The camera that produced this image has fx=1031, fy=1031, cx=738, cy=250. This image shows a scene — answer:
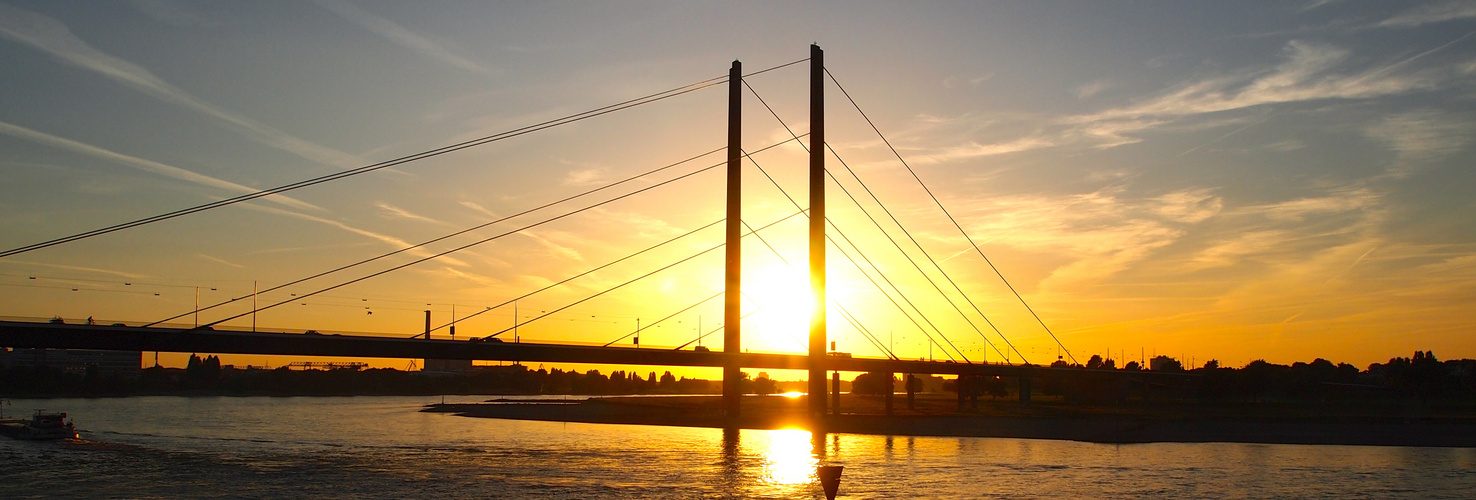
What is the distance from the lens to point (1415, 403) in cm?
10588

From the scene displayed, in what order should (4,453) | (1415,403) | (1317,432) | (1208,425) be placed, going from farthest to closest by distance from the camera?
(1415,403) → (1208,425) → (1317,432) → (4,453)

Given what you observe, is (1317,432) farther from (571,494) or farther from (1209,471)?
(571,494)

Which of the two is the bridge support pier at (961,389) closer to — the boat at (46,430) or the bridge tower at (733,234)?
the bridge tower at (733,234)

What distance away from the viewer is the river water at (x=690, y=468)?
1345 inches

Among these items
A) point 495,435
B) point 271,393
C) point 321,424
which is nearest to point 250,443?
point 495,435

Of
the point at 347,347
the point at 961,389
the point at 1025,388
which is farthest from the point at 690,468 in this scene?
the point at 961,389

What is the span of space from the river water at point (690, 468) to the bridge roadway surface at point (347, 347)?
16.2 ft

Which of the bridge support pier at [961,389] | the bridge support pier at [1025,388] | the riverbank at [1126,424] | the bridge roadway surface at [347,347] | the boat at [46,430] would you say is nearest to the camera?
the bridge roadway surface at [347,347]

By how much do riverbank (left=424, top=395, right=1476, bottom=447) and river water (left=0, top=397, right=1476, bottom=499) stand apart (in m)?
4.03

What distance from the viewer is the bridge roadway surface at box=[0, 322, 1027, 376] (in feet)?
154

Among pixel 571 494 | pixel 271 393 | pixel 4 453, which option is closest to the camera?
pixel 571 494

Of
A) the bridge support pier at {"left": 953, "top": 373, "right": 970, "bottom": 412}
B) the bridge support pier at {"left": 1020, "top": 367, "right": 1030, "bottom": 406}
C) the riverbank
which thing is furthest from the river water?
the bridge support pier at {"left": 953, "top": 373, "right": 970, "bottom": 412}

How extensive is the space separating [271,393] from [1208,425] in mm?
158448

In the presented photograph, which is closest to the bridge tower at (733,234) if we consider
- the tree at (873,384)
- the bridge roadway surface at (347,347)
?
the bridge roadway surface at (347,347)
